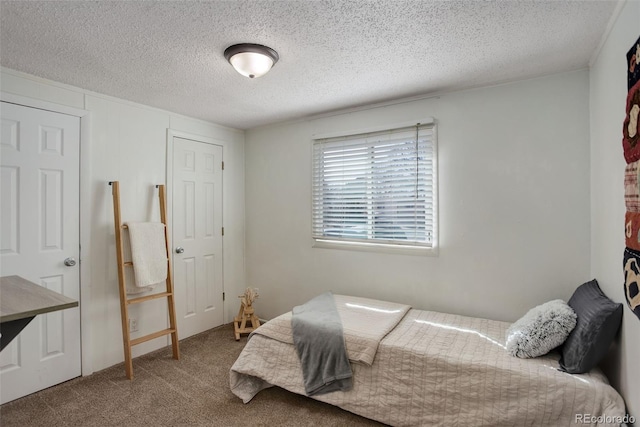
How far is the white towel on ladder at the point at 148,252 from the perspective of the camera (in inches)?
111

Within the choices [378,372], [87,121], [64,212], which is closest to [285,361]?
[378,372]

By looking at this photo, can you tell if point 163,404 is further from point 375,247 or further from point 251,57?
point 251,57

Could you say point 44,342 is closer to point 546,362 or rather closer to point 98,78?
point 98,78

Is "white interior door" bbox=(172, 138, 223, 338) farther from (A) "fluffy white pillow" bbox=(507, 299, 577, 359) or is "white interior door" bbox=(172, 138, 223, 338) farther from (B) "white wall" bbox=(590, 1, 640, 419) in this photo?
(B) "white wall" bbox=(590, 1, 640, 419)

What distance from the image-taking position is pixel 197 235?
3545 mm

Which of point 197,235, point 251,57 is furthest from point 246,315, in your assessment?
point 251,57

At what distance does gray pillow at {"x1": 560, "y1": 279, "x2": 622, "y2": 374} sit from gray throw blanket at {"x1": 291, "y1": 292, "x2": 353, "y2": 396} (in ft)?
4.15

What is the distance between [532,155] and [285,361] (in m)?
2.41

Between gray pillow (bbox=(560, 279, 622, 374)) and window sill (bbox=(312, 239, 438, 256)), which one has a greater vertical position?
window sill (bbox=(312, 239, 438, 256))

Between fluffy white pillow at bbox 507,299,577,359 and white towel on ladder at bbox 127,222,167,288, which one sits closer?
fluffy white pillow at bbox 507,299,577,359

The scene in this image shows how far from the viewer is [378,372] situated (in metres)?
2.07

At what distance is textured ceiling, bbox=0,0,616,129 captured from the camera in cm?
162

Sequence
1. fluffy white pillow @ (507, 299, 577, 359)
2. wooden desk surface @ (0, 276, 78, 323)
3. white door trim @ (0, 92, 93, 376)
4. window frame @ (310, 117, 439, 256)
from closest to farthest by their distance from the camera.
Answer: wooden desk surface @ (0, 276, 78, 323) → fluffy white pillow @ (507, 299, 577, 359) → white door trim @ (0, 92, 93, 376) → window frame @ (310, 117, 439, 256)

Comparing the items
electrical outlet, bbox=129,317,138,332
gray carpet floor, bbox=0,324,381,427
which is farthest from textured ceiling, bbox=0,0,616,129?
gray carpet floor, bbox=0,324,381,427
